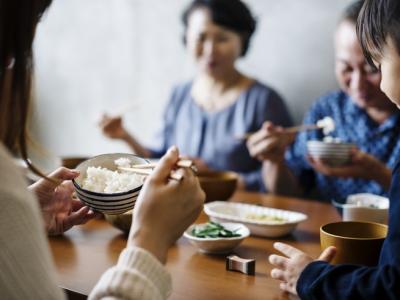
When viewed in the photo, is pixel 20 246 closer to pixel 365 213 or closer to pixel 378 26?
pixel 378 26

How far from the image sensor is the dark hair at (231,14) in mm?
2615

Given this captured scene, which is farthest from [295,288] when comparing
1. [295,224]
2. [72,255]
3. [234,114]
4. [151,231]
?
[234,114]

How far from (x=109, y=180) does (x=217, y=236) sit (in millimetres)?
305

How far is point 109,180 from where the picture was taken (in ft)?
3.86

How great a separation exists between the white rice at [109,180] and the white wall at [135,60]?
1724mm

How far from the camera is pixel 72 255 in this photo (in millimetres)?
1282

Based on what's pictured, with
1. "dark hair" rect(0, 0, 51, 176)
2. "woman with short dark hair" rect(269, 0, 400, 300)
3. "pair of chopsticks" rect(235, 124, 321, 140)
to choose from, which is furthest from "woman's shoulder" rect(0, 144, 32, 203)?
"pair of chopsticks" rect(235, 124, 321, 140)

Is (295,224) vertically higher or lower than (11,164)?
lower

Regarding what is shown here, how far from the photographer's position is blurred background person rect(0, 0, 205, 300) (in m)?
0.79

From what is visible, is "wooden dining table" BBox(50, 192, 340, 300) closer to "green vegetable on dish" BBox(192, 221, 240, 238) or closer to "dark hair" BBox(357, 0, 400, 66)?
"green vegetable on dish" BBox(192, 221, 240, 238)

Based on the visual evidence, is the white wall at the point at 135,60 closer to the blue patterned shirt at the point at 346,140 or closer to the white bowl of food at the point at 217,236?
the blue patterned shirt at the point at 346,140

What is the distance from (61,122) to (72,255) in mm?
2697

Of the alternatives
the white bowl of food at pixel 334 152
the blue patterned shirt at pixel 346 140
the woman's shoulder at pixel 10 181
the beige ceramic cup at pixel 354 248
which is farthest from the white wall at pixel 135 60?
the woman's shoulder at pixel 10 181

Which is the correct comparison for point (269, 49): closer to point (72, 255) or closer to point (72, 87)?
point (72, 87)
